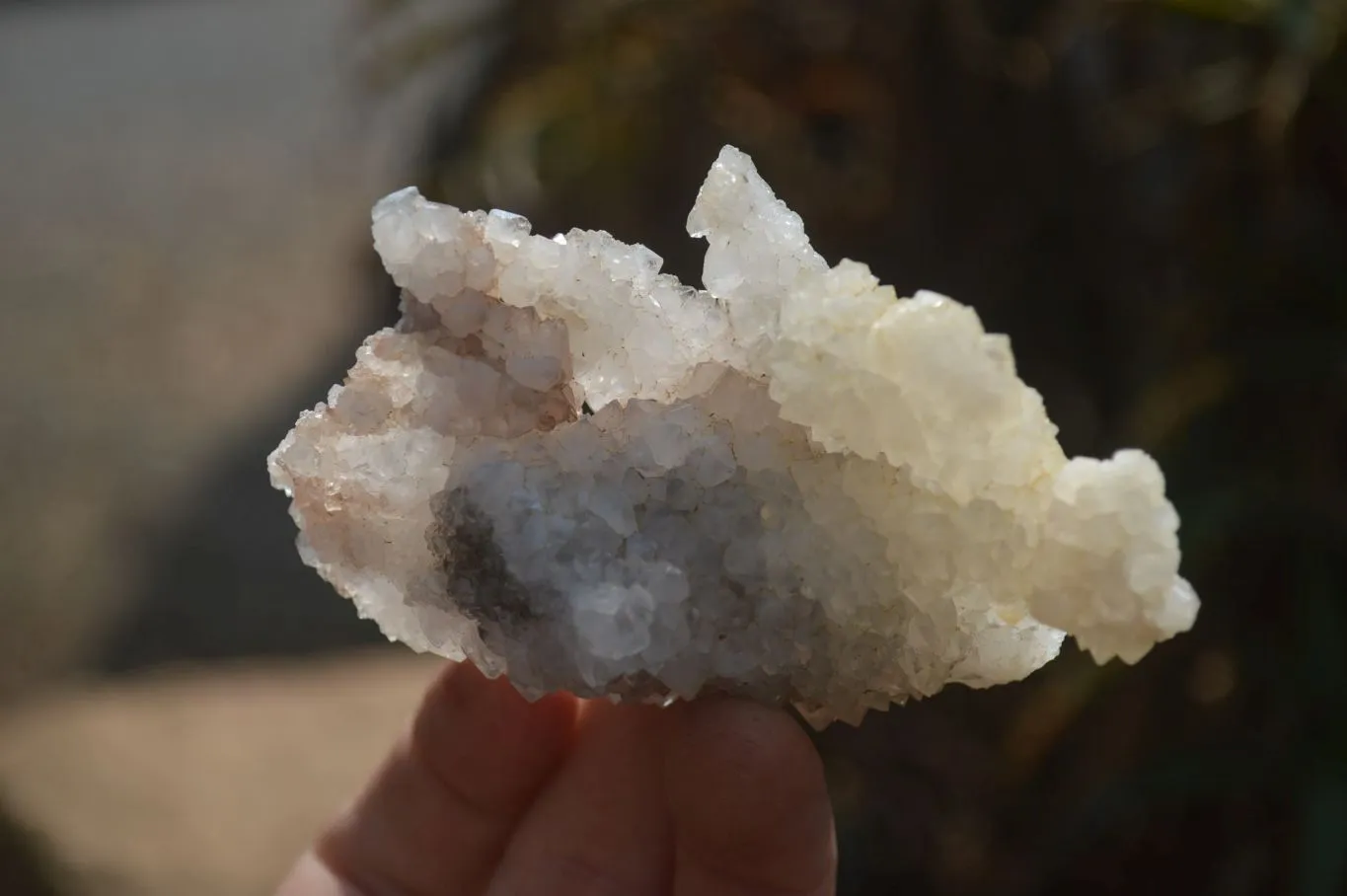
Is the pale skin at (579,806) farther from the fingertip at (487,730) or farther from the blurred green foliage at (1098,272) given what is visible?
the blurred green foliage at (1098,272)

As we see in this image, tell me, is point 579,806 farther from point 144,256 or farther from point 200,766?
point 144,256

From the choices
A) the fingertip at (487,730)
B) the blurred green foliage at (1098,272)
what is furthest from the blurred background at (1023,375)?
the fingertip at (487,730)

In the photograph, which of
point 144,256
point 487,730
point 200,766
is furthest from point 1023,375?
point 144,256

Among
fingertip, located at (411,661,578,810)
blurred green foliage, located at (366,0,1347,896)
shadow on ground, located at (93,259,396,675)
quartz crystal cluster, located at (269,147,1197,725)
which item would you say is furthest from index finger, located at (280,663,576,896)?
shadow on ground, located at (93,259,396,675)

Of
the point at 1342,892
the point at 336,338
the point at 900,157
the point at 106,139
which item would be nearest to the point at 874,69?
the point at 900,157

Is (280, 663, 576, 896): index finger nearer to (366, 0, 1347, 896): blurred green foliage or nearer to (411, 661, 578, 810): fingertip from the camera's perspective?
(411, 661, 578, 810): fingertip

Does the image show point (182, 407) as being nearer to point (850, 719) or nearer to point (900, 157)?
point (900, 157)
